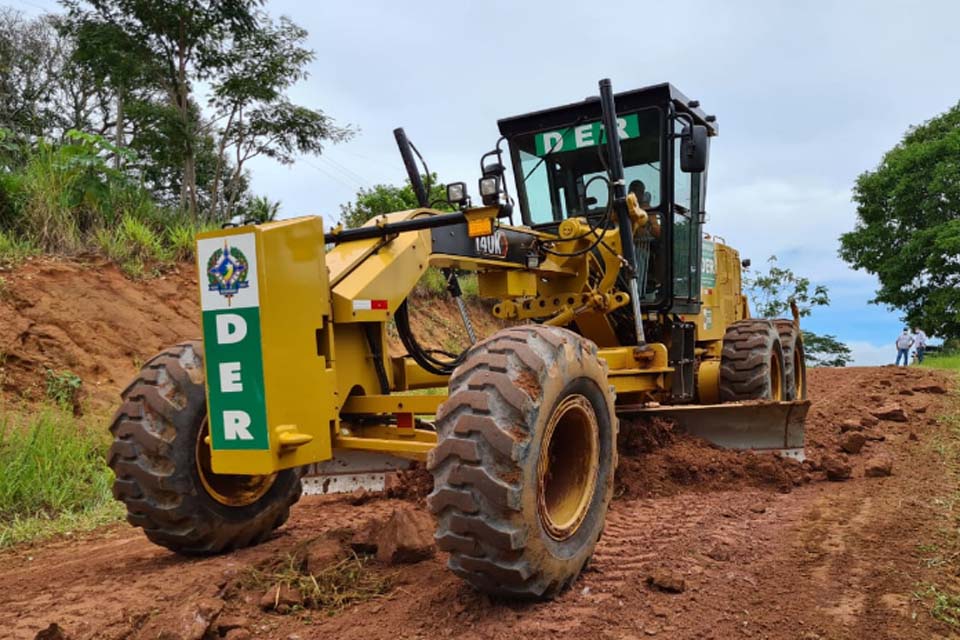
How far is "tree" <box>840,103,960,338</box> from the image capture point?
3016 centimetres

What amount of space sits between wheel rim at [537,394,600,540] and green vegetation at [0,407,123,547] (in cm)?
341

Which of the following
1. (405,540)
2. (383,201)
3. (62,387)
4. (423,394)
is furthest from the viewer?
(383,201)

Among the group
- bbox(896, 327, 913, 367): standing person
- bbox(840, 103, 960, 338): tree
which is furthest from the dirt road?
bbox(840, 103, 960, 338): tree

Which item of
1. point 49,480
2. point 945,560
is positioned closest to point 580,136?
point 945,560

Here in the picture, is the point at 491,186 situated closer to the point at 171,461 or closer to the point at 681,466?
the point at 171,461

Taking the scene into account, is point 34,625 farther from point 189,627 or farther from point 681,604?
point 681,604

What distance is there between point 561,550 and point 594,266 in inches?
116

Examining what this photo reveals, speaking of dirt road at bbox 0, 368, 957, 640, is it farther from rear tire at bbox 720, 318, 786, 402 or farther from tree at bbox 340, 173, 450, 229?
tree at bbox 340, 173, 450, 229

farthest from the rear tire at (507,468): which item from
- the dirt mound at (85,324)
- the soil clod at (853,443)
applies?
the dirt mound at (85,324)

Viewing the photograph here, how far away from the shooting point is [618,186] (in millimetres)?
5430

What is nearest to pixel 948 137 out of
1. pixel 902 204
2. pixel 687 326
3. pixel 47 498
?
pixel 902 204

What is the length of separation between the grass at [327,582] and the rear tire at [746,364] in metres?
4.09

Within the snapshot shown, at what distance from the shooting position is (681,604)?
10.6ft

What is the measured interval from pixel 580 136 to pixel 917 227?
100 ft
